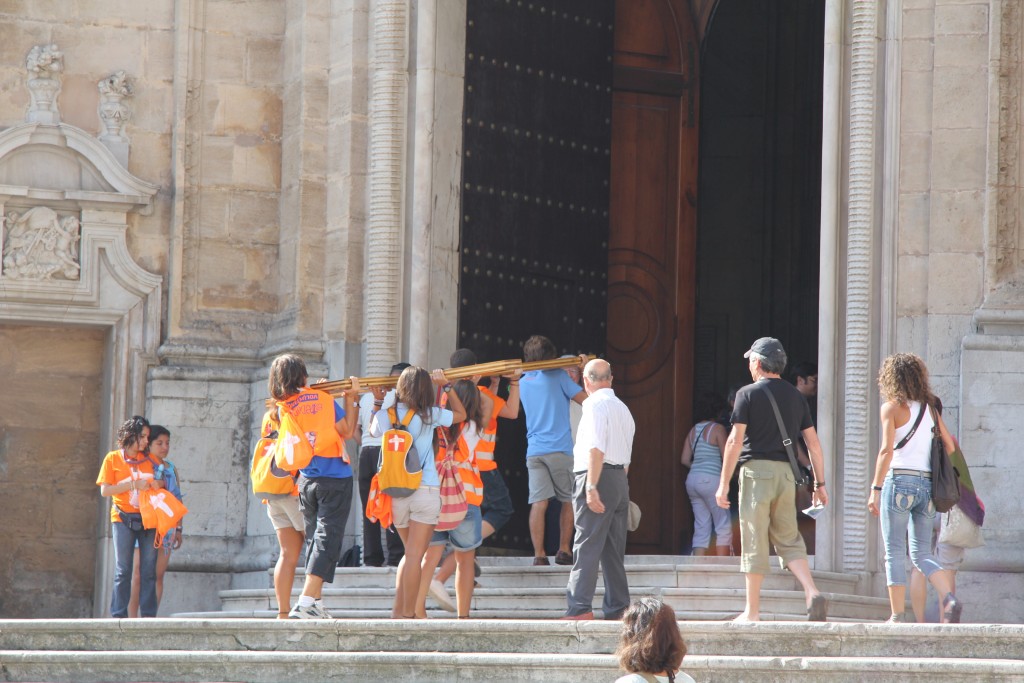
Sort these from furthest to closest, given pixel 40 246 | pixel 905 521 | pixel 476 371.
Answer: pixel 40 246 → pixel 476 371 → pixel 905 521

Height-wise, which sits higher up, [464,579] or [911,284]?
[911,284]

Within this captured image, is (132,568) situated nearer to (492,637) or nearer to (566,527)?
(566,527)

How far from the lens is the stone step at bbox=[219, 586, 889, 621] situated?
40.8 ft

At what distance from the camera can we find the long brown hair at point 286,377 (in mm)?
11766

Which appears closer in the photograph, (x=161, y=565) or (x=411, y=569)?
(x=411, y=569)

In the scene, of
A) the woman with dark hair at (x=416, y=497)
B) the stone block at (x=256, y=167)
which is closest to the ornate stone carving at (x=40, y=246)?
the stone block at (x=256, y=167)

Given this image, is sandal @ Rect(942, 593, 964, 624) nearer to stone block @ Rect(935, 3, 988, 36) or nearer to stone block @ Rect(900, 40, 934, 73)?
stone block @ Rect(900, 40, 934, 73)

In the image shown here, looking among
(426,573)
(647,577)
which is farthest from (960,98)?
(426,573)

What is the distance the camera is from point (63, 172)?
16047 mm

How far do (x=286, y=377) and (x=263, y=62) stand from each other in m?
5.40

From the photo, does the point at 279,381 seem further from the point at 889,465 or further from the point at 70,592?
the point at 70,592

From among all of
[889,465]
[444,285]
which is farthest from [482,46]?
[889,465]

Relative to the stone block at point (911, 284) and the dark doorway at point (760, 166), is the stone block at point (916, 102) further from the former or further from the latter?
the dark doorway at point (760, 166)

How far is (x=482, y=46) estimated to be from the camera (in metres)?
15.9
